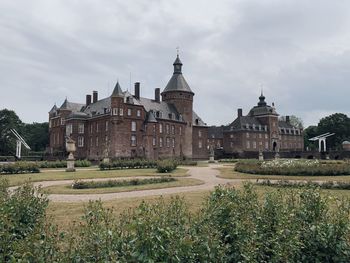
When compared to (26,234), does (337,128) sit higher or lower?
higher

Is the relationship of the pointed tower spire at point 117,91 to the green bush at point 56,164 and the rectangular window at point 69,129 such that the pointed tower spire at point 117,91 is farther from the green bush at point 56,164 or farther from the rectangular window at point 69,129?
the green bush at point 56,164

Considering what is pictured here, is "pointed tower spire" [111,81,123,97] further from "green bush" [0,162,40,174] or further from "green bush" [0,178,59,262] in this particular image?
"green bush" [0,178,59,262]

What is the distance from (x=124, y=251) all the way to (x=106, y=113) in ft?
178

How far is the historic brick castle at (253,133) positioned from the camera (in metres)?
83.8

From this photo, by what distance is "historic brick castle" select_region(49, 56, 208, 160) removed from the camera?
54.7 meters

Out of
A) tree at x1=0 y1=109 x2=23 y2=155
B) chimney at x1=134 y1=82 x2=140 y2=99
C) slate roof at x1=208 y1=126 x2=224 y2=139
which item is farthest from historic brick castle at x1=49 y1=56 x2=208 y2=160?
slate roof at x1=208 y1=126 x2=224 y2=139

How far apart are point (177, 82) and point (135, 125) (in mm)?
14414

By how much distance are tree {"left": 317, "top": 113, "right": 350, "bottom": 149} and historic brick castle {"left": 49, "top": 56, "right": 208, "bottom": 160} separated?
4219cm

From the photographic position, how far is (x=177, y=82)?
215 ft

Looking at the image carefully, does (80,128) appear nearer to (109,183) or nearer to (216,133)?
(216,133)

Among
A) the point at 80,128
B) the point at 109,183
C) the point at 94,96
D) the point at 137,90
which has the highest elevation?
the point at 94,96

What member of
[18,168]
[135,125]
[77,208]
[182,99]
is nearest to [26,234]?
[77,208]

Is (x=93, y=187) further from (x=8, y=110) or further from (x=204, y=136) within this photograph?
(x=8, y=110)

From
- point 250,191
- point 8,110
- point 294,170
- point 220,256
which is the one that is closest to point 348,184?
point 294,170
